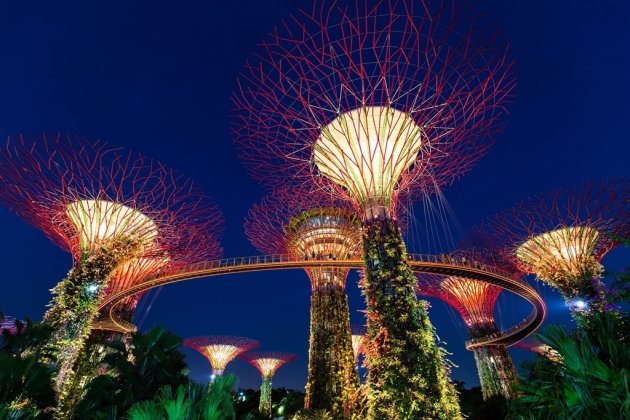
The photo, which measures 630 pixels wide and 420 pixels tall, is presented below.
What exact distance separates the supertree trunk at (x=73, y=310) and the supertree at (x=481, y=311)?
68.9ft

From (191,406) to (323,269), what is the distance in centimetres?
1504

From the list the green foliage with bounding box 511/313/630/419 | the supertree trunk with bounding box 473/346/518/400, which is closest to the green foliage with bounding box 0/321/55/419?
the green foliage with bounding box 511/313/630/419

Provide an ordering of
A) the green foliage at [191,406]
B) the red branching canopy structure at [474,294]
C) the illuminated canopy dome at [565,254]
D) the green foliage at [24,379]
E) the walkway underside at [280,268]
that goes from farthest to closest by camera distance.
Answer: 1. the red branching canopy structure at [474,294]
2. the illuminated canopy dome at [565,254]
3. the walkway underside at [280,268]
4. the green foliage at [24,379]
5. the green foliage at [191,406]

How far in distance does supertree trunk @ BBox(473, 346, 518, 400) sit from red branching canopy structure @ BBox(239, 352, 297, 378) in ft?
81.0

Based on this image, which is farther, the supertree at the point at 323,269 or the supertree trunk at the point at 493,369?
the supertree trunk at the point at 493,369

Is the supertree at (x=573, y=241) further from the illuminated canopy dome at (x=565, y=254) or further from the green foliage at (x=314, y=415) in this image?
the green foliage at (x=314, y=415)

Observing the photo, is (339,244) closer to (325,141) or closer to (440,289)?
(325,141)

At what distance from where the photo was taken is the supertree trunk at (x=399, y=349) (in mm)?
7469

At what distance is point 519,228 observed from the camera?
2244cm

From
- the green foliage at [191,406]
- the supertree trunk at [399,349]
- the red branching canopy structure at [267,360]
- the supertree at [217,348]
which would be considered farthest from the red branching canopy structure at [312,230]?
the red branching canopy structure at [267,360]

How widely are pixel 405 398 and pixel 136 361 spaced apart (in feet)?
19.6

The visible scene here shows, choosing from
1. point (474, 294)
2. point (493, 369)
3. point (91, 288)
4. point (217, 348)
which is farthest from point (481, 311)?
point (217, 348)

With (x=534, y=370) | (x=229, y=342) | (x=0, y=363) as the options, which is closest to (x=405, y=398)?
(x=534, y=370)

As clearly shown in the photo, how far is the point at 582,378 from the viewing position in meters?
3.91
